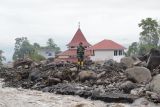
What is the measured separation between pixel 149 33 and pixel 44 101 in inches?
2372

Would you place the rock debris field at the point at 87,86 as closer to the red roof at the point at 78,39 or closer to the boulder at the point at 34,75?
the boulder at the point at 34,75

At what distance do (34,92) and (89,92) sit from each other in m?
4.69

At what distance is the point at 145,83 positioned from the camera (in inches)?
1126

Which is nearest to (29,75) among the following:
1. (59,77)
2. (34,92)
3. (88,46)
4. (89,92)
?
(59,77)

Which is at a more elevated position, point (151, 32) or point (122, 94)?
point (151, 32)

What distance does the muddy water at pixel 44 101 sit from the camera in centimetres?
2467

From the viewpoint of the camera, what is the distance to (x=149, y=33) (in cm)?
8438

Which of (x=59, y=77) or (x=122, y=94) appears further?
(x=59, y=77)

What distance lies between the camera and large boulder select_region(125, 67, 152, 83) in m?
29.2

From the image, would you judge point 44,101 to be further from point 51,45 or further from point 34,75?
point 51,45

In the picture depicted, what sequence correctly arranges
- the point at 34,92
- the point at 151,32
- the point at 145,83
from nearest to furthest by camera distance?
the point at 145,83, the point at 34,92, the point at 151,32

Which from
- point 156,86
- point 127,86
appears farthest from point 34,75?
point 156,86

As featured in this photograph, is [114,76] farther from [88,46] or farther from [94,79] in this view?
[88,46]

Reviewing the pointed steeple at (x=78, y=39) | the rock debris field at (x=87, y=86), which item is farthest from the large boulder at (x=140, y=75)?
the pointed steeple at (x=78, y=39)
